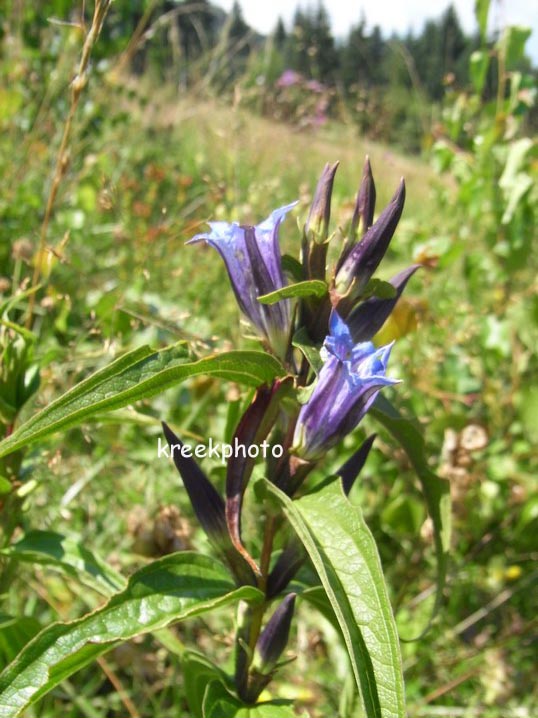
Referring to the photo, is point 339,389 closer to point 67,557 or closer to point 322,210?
point 322,210

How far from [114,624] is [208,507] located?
7.9 inches

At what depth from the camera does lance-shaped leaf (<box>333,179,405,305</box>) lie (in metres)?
0.85

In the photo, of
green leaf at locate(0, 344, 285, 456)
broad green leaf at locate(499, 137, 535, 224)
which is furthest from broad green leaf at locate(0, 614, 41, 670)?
broad green leaf at locate(499, 137, 535, 224)

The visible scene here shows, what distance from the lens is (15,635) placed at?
1029 millimetres

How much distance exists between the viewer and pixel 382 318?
961mm

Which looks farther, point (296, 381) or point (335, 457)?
point (335, 457)

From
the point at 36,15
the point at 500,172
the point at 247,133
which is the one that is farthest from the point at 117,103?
the point at 500,172

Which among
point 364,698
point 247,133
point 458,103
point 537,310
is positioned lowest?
point 364,698

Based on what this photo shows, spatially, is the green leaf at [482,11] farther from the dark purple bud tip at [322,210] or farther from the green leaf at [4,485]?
the green leaf at [4,485]

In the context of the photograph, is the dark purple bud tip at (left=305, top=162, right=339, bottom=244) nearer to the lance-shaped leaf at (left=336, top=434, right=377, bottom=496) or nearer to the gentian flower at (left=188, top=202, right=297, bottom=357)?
the gentian flower at (left=188, top=202, right=297, bottom=357)

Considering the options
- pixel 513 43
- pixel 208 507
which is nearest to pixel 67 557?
Answer: pixel 208 507

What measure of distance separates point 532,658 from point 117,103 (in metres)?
3.68

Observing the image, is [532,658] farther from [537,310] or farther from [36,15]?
[36,15]

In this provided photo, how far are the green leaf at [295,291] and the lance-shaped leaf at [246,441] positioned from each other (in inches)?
4.9
